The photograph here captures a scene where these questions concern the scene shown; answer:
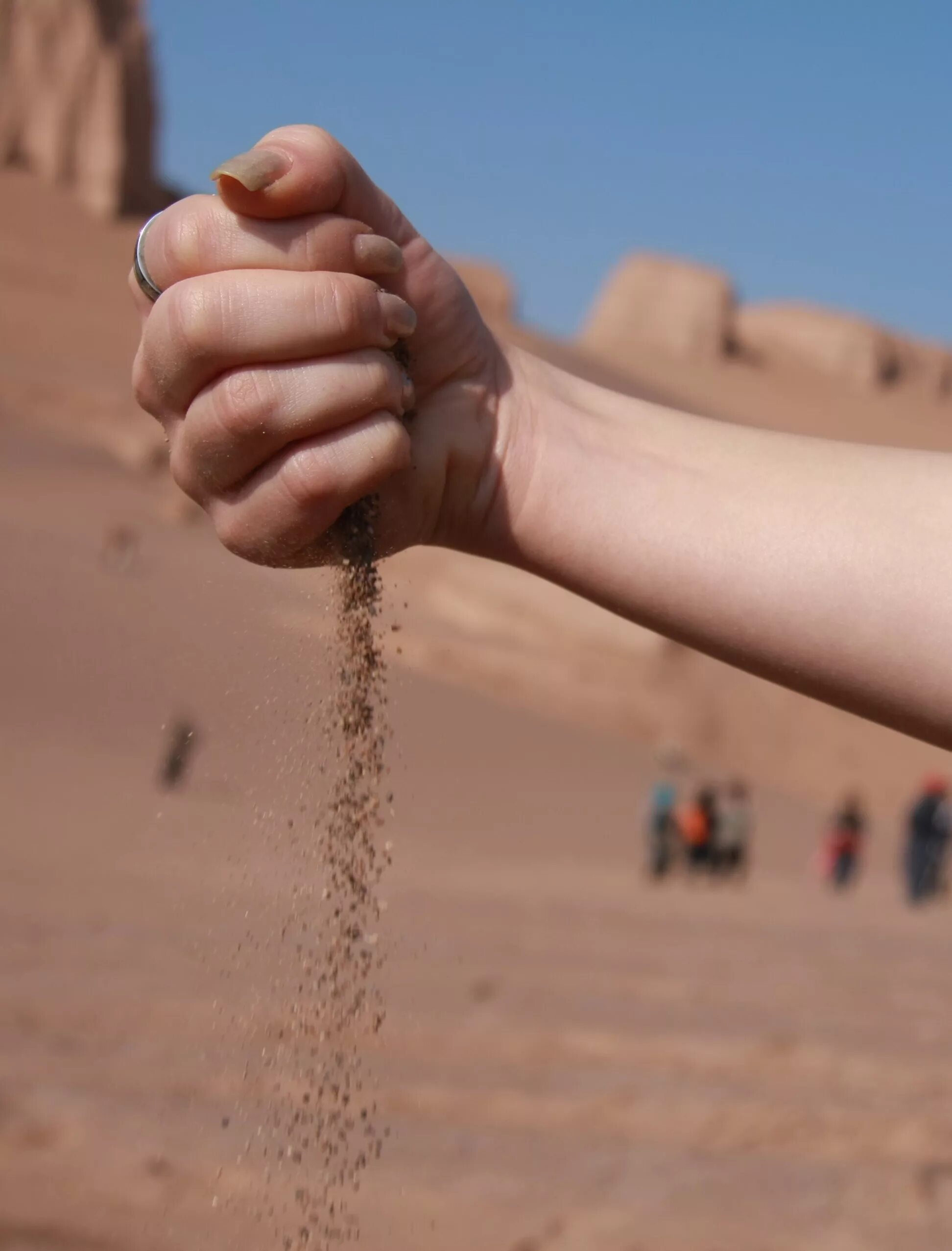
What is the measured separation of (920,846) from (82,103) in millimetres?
53192

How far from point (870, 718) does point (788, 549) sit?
0.20m

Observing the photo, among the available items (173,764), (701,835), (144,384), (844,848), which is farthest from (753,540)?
(173,764)

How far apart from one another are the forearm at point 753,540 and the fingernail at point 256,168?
15.8 inches

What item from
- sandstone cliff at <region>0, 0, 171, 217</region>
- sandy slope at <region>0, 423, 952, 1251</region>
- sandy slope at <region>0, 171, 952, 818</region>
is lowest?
sandy slope at <region>0, 423, 952, 1251</region>

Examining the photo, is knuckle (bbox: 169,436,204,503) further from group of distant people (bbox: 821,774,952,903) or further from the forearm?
group of distant people (bbox: 821,774,952,903)

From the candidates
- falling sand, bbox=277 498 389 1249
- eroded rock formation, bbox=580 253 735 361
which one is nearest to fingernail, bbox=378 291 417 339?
falling sand, bbox=277 498 389 1249

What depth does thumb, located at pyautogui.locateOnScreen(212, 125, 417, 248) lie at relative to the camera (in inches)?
53.8

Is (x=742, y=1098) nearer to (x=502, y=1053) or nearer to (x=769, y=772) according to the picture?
(x=502, y=1053)

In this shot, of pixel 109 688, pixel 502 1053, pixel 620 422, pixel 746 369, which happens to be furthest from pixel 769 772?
pixel 746 369

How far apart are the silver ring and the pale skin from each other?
19 millimetres

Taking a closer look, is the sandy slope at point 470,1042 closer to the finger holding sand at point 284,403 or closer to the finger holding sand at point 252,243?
the finger holding sand at point 284,403

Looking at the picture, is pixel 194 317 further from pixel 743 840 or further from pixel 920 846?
pixel 743 840

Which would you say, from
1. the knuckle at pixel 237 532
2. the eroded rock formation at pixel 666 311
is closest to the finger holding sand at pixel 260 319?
the knuckle at pixel 237 532

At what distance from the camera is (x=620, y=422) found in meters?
1.67
